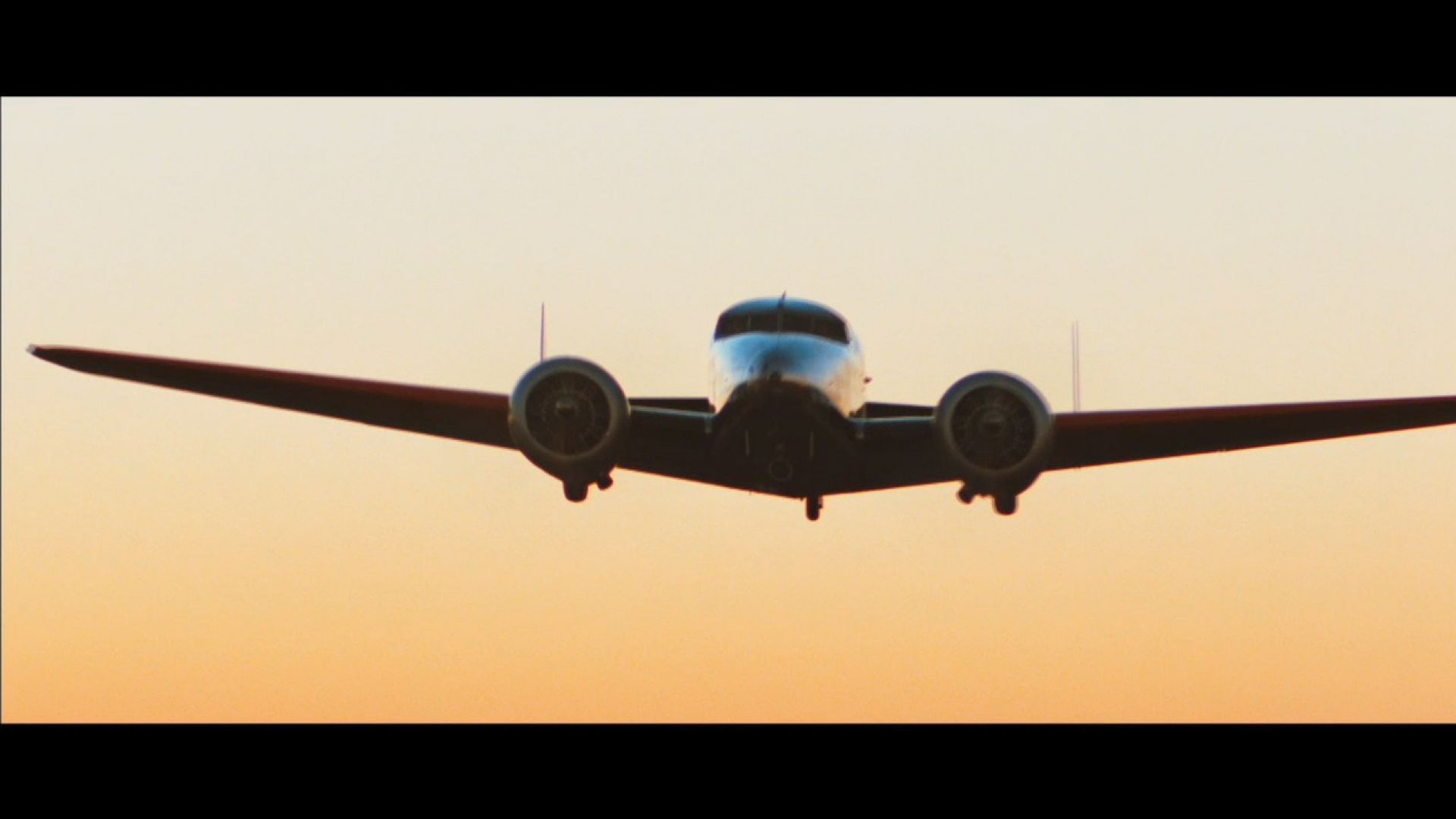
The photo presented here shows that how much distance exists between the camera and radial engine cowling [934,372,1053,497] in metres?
30.2

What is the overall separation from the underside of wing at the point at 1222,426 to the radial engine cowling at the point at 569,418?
21.7ft

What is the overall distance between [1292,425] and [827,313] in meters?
7.01

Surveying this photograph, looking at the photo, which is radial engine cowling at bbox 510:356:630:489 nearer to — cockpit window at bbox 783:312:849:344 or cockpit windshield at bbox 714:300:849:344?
cockpit windshield at bbox 714:300:849:344

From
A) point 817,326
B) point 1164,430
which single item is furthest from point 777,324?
point 1164,430

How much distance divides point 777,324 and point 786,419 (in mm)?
2233

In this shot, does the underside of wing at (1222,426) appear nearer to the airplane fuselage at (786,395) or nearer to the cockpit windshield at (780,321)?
the airplane fuselage at (786,395)

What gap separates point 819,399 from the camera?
31.8 meters

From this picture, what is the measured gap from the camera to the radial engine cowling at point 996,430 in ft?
99.1

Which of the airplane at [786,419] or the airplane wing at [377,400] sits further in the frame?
the airplane wing at [377,400]

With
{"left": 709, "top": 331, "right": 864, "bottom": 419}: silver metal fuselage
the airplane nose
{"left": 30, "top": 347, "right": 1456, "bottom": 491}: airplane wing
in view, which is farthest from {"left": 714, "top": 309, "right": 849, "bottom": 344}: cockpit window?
{"left": 30, "top": 347, "right": 1456, "bottom": 491}: airplane wing

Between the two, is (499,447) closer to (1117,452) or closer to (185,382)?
(185,382)

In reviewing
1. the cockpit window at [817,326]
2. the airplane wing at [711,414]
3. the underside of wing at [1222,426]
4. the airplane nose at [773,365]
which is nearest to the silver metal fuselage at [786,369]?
the airplane nose at [773,365]

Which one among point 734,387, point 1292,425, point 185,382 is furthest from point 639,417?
point 1292,425

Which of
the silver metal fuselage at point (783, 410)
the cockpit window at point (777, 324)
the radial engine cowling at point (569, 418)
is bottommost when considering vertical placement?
the radial engine cowling at point (569, 418)
